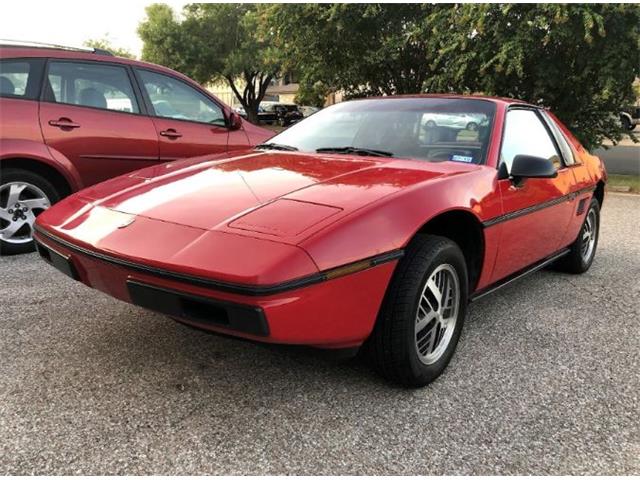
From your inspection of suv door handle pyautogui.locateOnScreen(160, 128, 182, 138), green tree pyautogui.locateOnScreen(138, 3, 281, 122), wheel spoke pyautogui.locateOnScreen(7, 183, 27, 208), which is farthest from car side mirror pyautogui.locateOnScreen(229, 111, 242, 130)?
green tree pyautogui.locateOnScreen(138, 3, 281, 122)

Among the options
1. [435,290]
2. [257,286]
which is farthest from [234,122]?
[257,286]

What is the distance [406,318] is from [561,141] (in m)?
2.45

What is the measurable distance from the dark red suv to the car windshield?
5.94ft

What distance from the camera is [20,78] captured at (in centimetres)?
442

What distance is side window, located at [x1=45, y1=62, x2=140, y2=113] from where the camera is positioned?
4598 mm

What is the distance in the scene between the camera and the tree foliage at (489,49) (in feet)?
30.5

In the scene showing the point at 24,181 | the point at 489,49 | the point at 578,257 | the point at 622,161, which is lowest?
the point at 622,161

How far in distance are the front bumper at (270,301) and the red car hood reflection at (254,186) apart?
253 mm

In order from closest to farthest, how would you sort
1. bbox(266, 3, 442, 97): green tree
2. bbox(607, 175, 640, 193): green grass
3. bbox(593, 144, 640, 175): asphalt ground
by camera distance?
bbox(607, 175, 640, 193): green grass, bbox(266, 3, 442, 97): green tree, bbox(593, 144, 640, 175): asphalt ground

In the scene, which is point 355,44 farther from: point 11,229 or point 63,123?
point 11,229

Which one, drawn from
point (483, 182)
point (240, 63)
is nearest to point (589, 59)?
point (483, 182)

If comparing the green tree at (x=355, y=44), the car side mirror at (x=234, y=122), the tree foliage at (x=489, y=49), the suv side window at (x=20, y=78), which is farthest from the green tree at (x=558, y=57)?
the suv side window at (x=20, y=78)

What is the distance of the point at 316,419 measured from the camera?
224 cm

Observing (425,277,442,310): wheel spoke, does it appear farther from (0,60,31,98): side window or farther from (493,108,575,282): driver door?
(0,60,31,98): side window
